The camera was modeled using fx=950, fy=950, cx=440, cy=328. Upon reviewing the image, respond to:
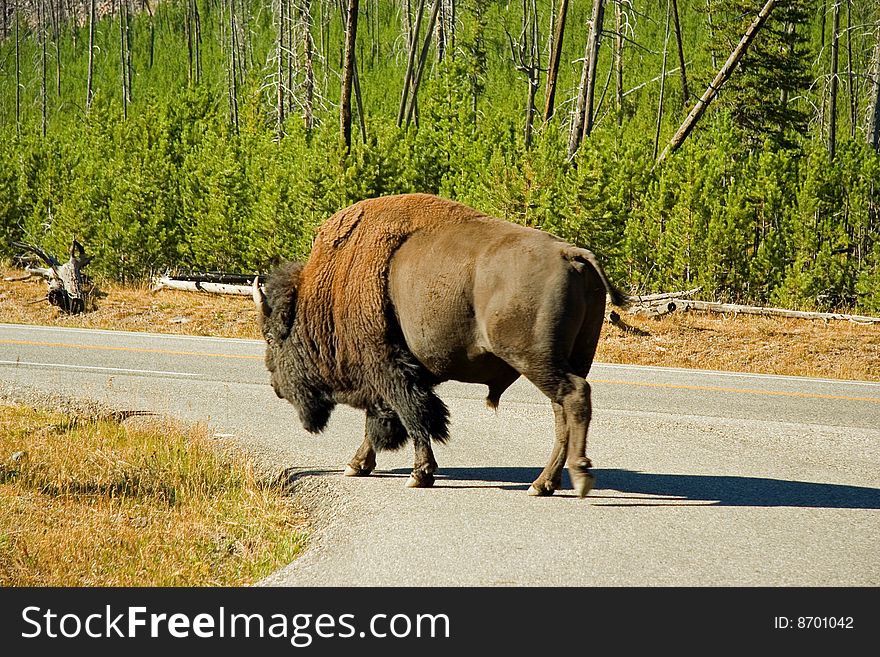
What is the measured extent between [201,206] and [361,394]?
53.1 feet

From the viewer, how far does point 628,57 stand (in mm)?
66000

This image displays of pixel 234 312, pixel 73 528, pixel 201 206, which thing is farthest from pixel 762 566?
pixel 201 206

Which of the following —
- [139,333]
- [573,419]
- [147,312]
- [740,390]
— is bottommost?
[147,312]

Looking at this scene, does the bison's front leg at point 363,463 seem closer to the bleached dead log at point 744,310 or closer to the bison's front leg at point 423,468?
the bison's front leg at point 423,468

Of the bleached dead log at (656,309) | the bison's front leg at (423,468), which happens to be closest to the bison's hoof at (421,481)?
the bison's front leg at (423,468)

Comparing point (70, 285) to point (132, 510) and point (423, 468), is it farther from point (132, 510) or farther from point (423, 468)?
point (423, 468)

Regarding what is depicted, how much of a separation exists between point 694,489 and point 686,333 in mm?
9412

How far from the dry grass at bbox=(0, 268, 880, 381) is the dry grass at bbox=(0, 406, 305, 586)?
26.8 feet

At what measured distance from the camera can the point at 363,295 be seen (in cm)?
653

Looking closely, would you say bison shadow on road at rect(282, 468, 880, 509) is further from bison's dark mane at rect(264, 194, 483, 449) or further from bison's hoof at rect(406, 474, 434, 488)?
bison's dark mane at rect(264, 194, 483, 449)

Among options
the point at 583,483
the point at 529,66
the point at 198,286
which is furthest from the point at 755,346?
the point at 529,66

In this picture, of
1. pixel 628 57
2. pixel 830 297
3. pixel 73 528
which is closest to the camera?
pixel 73 528

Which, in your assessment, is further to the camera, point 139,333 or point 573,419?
point 139,333

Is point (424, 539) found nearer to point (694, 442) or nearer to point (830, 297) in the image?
point (694, 442)
